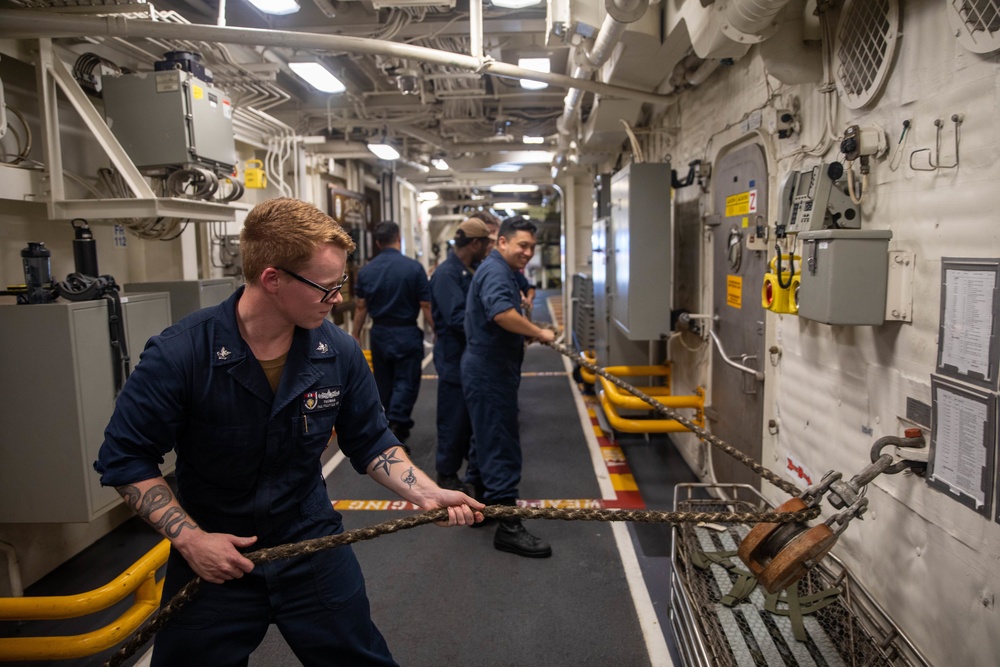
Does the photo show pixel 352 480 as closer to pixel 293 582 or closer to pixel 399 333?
pixel 399 333

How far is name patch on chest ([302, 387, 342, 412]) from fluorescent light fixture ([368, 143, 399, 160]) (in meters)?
5.71

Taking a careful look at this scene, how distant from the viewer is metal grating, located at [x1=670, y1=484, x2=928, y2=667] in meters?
2.12

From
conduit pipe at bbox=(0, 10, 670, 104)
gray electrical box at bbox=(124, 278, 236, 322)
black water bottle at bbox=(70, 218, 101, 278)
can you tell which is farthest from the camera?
gray electrical box at bbox=(124, 278, 236, 322)

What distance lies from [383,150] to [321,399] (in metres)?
5.98

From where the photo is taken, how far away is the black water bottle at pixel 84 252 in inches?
136

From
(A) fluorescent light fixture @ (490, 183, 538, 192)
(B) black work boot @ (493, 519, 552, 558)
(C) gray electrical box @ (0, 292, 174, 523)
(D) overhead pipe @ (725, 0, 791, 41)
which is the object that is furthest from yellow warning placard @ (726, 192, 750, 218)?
(A) fluorescent light fixture @ (490, 183, 538, 192)

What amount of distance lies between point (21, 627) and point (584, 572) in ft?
9.58

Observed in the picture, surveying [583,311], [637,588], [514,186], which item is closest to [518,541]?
[637,588]

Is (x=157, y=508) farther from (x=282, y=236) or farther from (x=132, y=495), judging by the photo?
(x=282, y=236)

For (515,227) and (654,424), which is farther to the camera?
(654,424)

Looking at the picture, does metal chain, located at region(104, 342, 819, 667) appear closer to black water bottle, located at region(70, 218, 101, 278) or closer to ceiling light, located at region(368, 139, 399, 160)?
black water bottle, located at region(70, 218, 101, 278)

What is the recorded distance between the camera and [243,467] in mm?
1771

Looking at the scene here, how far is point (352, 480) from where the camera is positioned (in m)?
4.86

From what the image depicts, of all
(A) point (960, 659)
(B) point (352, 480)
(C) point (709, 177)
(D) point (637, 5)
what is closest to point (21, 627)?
(B) point (352, 480)
